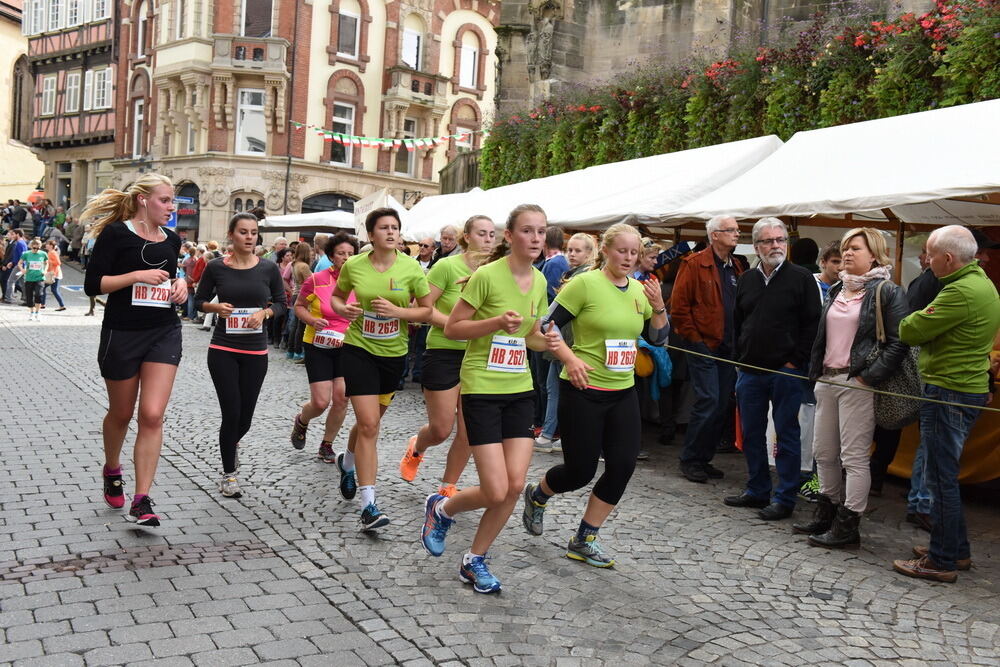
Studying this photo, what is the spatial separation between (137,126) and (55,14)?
39.1 ft

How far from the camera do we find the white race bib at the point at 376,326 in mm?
5699

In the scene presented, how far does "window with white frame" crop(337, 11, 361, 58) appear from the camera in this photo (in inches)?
1644

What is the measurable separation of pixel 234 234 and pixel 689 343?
11.9 feet

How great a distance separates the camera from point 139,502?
5.27 metres

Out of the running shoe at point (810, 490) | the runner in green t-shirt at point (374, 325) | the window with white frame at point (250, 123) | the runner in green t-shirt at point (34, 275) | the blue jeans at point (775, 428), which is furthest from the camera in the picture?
the window with white frame at point (250, 123)

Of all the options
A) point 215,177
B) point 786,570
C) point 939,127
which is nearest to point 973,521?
point 786,570

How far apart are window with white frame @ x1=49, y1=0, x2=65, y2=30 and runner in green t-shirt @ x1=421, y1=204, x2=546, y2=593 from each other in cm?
5318

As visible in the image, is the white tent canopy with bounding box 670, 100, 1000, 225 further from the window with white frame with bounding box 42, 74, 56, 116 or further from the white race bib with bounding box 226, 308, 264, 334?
the window with white frame with bounding box 42, 74, 56, 116

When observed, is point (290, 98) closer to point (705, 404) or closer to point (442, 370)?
point (705, 404)

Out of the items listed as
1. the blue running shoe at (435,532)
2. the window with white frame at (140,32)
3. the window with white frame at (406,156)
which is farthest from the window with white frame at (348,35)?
the blue running shoe at (435,532)

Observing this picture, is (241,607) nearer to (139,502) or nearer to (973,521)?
(139,502)

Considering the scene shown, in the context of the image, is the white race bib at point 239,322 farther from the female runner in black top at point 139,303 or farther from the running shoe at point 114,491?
the running shoe at point 114,491

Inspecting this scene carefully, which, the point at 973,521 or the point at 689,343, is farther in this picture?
the point at 689,343

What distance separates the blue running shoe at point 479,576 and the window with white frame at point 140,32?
4407 cm
